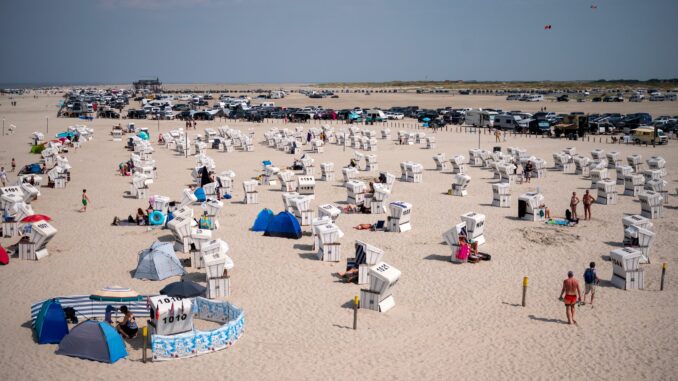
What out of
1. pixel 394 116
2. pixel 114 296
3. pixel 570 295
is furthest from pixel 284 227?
pixel 394 116

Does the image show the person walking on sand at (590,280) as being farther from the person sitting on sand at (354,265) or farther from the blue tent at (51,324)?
the blue tent at (51,324)

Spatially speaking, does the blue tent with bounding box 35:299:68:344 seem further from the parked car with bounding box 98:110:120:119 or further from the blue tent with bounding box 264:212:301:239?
the parked car with bounding box 98:110:120:119

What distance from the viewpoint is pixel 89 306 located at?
1165cm

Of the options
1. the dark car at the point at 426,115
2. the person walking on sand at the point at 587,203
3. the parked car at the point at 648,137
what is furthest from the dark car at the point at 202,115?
the person walking on sand at the point at 587,203

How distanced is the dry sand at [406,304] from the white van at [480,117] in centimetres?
2926

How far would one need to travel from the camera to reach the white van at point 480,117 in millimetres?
51531

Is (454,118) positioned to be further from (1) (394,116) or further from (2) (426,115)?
(1) (394,116)

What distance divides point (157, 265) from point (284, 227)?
4661 millimetres

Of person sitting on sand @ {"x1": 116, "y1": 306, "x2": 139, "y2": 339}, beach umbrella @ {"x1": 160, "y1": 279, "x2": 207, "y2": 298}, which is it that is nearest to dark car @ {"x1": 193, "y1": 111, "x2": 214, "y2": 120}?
beach umbrella @ {"x1": 160, "y1": 279, "x2": 207, "y2": 298}

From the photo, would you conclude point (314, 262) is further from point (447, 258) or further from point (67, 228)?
point (67, 228)

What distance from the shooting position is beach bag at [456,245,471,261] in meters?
15.4

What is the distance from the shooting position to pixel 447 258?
15.9 m

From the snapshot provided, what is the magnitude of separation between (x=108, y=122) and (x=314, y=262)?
4828 centimetres

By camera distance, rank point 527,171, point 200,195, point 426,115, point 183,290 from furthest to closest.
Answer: point 426,115
point 527,171
point 200,195
point 183,290
